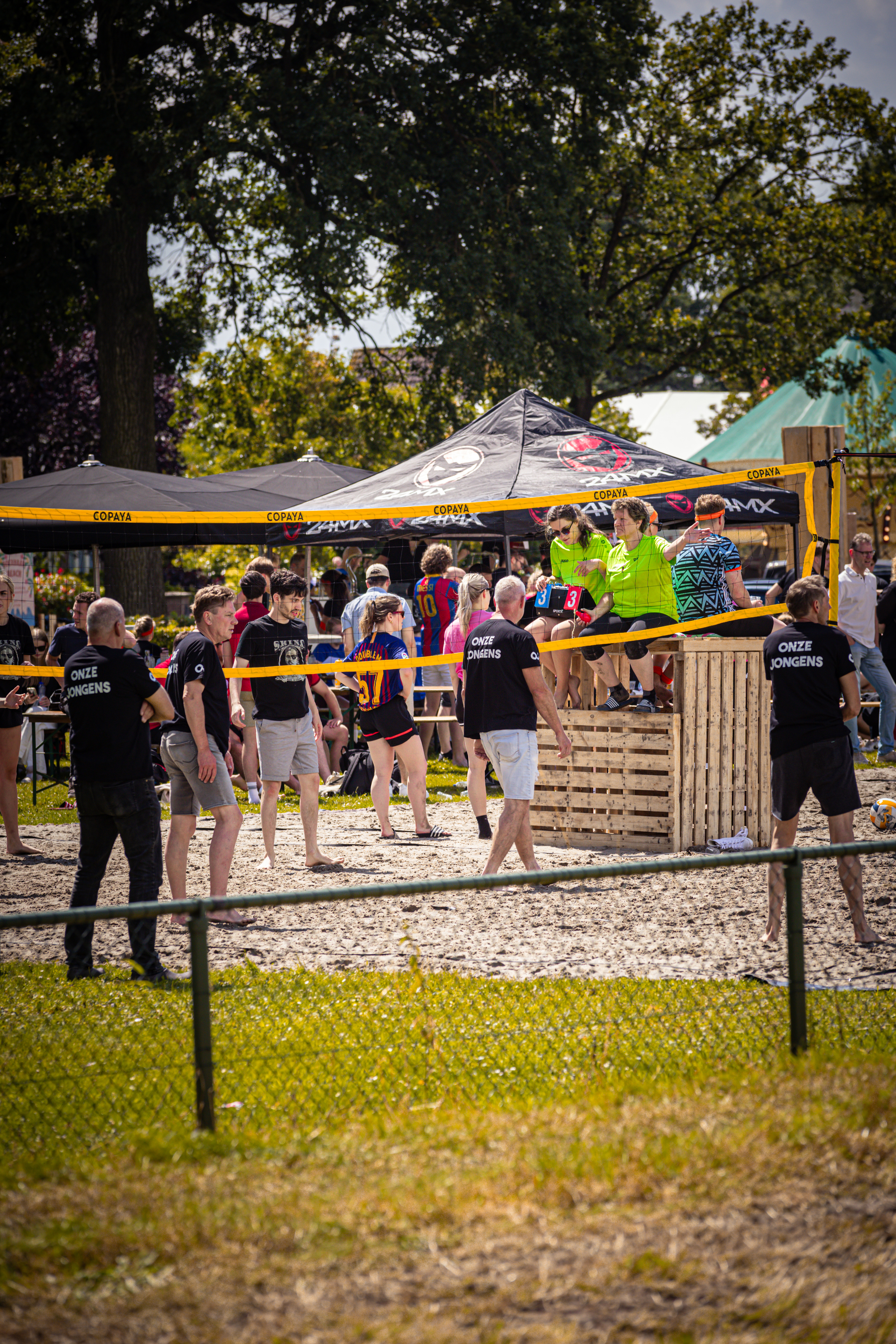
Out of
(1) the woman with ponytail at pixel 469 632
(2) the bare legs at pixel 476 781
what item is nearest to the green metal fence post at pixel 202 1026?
(1) the woman with ponytail at pixel 469 632

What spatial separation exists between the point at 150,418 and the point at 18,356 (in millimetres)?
3655

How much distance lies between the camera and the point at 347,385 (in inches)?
1006

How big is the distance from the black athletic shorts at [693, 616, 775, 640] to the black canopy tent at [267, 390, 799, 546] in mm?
1974

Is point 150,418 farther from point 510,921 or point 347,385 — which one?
point 510,921

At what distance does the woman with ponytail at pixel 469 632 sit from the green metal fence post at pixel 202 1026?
5042mm

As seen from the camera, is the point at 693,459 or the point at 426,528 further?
the point at 693,459

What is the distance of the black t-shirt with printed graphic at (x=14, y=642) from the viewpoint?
9.95 meters

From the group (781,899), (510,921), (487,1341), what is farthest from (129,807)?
(487,1341)

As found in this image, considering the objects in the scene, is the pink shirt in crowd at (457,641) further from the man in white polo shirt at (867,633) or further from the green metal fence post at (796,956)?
the green metal fence post at (796,956)

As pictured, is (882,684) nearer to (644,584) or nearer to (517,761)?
(644,584)

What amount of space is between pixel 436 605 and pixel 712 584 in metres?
3.86

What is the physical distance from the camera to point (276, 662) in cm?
885

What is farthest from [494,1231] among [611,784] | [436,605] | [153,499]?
[153,499]

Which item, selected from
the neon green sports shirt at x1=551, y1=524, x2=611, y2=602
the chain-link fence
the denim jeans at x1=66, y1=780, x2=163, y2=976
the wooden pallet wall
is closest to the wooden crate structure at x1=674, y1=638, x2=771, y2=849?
the wooden pallet wall
